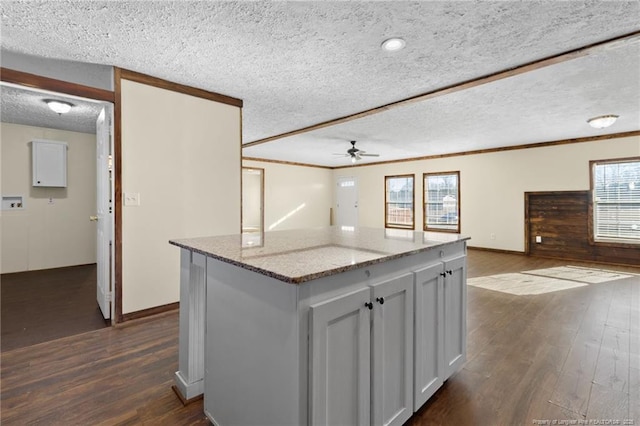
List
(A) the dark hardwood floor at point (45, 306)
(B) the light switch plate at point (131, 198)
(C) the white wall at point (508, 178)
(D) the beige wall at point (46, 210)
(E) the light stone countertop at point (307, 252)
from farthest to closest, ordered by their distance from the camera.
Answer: (C) the white wall at point (508, 178) < (D) the beige wall at point (46, 210) < (B) the light switch plate at point (131, 198) < (A) the dark hardwood floor at point (45, 306) < (E) the light stone countertop at point (307, 252)

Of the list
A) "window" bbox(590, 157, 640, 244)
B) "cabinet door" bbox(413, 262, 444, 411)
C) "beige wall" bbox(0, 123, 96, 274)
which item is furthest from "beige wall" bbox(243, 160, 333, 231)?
"cabinet door" bbox(413, 262, 444, 411)

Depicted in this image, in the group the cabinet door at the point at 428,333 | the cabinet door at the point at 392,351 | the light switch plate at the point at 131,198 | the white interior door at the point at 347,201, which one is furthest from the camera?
the white interior door at the point at 347,201

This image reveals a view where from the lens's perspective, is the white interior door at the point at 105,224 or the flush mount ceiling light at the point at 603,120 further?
the flush mount ceiling light at the point at 603,120

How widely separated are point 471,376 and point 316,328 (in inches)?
58.4

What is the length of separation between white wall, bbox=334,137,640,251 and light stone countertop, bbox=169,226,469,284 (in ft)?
17.8

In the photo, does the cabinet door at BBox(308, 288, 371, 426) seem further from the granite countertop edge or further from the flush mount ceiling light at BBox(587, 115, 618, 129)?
the flush mount ceiling light at BBox(587, 115, 618, 129)

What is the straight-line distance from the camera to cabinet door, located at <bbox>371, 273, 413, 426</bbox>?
1329 mm

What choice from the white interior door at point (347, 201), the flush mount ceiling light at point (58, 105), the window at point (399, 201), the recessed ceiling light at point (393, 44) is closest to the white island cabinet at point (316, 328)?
the recessed ceiling light at point (393, 44)

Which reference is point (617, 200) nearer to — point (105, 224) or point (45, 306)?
point (105, 224)

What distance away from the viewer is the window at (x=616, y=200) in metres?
5.25

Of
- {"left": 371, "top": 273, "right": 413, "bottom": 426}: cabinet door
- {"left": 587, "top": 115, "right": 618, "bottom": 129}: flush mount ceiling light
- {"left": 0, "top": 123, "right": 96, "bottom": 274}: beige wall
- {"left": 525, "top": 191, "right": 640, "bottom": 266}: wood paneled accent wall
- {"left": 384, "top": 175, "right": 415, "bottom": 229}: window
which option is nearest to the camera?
{"left": 371, "top": 273, "right": 413, "bottom": 426}: cabinet door

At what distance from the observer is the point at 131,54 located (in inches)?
99.6

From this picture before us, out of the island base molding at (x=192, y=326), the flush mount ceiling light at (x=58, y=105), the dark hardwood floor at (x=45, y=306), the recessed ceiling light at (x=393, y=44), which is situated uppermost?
the recessed ceiling light at (x=393, y=44)

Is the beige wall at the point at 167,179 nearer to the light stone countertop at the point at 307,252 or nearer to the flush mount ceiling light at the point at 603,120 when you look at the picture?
the light stone countertop at the point at 307,252
